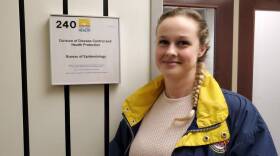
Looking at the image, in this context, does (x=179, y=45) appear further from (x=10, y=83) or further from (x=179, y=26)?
(x=10, y=83)

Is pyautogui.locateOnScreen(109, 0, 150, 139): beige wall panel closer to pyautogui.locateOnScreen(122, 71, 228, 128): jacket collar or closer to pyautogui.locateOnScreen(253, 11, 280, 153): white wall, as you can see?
pyautogui.locateOnScreen(122, 71, 228, 128): jacket collar

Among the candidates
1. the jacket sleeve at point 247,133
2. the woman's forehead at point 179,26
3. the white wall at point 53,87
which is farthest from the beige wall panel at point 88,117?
the jacket sleeve at point 247,133

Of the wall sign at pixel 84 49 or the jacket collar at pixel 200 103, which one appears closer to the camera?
the jacket collar at pixel 200 103

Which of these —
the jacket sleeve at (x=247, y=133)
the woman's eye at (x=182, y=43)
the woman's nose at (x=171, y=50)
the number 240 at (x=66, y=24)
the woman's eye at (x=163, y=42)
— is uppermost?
the number 240 at (x=66, y=24)

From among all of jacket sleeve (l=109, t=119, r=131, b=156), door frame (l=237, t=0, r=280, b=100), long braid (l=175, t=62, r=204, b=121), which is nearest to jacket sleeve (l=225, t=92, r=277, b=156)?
long braid (l=175, t=62, r=204, b=121)

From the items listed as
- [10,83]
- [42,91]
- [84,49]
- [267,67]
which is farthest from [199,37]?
[267,67]

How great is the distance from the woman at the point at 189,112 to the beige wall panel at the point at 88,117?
15 cm

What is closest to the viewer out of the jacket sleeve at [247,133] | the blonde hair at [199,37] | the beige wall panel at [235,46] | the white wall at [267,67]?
the jacket sleeve at [247,133]

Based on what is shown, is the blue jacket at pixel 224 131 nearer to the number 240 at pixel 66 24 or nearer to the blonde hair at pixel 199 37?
the blonde hair at pixel 199 37

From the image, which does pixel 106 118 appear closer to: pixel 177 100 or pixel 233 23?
pixel 177 100

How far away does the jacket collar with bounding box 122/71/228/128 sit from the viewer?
3.57ft

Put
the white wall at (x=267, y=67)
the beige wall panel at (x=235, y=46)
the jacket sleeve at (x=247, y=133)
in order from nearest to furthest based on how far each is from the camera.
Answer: the jacket sleeve at (x=247, y=133) < the beige wall panel at (x=235, y=46) < the white wall at (x=267, y=67)

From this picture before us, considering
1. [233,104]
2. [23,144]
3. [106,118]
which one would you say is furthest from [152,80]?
[23,144]

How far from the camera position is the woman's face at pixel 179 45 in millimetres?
1117
